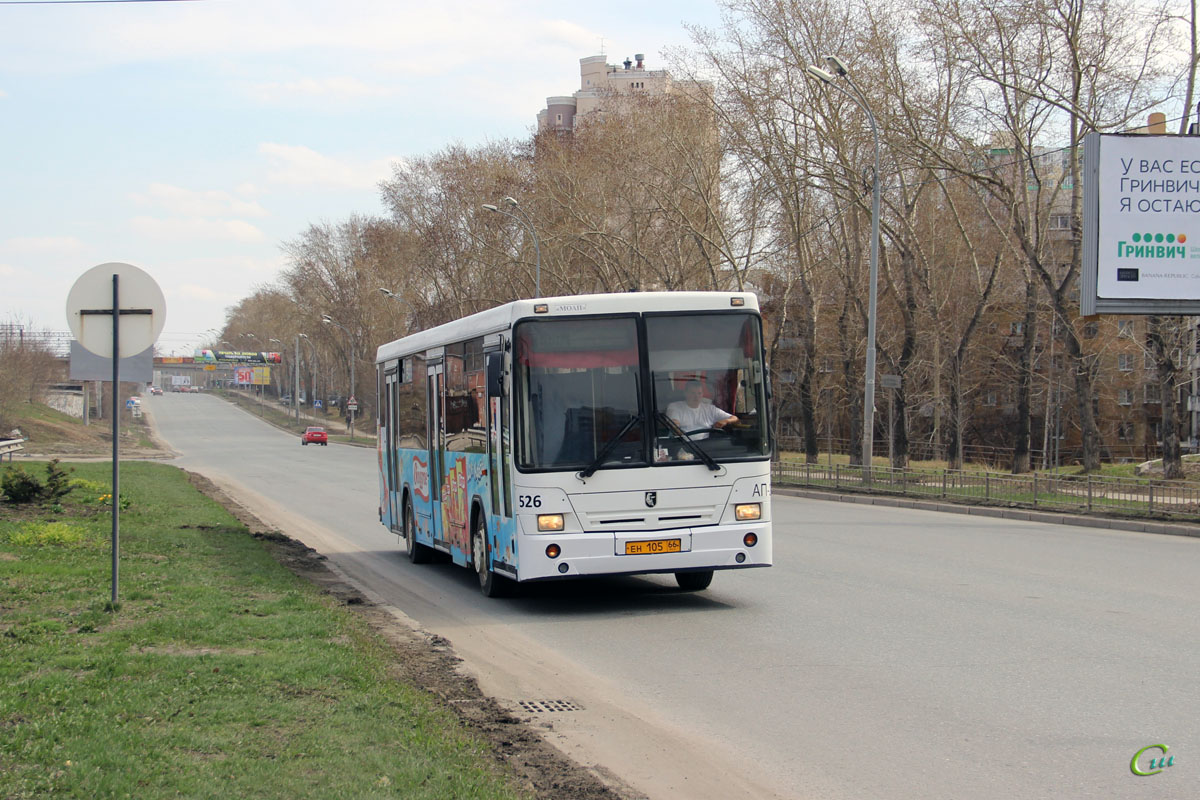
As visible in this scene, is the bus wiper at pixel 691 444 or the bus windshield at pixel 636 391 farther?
the bus wiper at pixel 691 444

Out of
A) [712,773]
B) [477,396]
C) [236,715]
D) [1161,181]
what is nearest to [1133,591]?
[477,396]

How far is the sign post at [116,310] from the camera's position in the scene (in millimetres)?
9766

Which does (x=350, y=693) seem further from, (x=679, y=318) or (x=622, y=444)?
(x=679, y=318)

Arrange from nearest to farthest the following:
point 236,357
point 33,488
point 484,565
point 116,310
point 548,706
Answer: point 548,706 < point 116,310 < point 484,565 < point 33,488 < point 236,357

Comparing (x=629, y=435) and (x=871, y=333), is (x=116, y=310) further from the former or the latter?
(x=871, y=333)

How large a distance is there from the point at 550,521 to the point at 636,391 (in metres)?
1.41

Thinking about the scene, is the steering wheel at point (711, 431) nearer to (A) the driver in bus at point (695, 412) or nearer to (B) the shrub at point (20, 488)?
(A) the driver in bus at point (695, 412)

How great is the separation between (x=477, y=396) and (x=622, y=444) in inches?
80.1

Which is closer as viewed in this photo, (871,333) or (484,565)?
(484,565)

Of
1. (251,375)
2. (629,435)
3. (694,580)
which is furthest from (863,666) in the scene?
(251,375)

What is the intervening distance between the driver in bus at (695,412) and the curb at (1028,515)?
1269 centimetres

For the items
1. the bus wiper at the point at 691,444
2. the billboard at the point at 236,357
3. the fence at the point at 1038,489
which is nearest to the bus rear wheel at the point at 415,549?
the bus wiper at the point at 691,444

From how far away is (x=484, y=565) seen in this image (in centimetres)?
1246

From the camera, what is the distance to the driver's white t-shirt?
11.1 m
